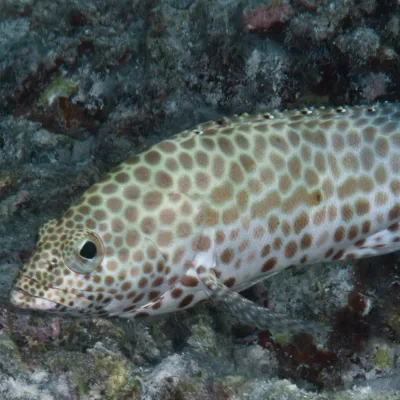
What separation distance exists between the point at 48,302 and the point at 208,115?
3.16 metres

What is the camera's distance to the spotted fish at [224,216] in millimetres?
3574

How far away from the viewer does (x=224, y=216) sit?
3773mm

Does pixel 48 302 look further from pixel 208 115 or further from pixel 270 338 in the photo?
pixel 208 115

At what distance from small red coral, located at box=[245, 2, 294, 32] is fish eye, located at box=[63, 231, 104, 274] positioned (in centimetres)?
341

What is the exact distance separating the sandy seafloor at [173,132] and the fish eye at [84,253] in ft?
2.02

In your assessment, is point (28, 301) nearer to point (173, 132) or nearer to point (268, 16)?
point (173, 132)

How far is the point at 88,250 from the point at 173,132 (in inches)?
112

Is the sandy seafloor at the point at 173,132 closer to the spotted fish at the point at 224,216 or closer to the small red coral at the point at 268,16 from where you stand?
the small red coral at the point at 268,16

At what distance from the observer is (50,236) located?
3.63m

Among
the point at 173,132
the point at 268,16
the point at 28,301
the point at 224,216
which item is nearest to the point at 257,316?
the point at 224,216

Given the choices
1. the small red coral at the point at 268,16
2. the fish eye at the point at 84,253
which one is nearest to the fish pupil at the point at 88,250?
the fish eye at the point at 84,253

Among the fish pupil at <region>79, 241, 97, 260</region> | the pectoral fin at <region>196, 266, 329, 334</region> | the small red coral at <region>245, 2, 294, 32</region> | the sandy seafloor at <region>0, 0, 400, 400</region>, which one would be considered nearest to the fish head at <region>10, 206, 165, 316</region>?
the fish pupil at <region>79, 241, 97, 260</region>

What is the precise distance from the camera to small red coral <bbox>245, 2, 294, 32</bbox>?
Result: 5672 millimetres

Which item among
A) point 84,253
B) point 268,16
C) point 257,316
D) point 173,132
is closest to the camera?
point 84,253
